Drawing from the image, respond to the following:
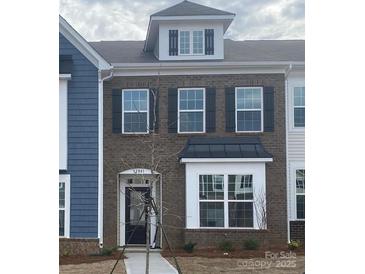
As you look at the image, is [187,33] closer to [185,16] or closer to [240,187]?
[185,16]

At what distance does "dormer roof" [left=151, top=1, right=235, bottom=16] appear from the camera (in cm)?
695

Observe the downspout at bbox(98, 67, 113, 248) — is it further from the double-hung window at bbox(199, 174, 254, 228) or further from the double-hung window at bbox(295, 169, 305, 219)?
the double-hung window at bbox(295, 169, 305, 219)

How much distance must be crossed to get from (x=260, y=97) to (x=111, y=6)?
207 centimetres

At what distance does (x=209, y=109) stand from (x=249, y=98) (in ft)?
1.62

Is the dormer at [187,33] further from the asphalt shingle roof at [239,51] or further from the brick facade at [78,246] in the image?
the brick facade at [78,246]

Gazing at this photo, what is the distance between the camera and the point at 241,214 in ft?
24.2

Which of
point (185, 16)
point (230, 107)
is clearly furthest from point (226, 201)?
point (185, 16)

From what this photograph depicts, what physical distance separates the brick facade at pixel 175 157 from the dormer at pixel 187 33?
0.30 metres

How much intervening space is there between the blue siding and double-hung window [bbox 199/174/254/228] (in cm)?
128

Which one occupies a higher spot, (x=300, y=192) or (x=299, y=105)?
(x=299, y=105)
